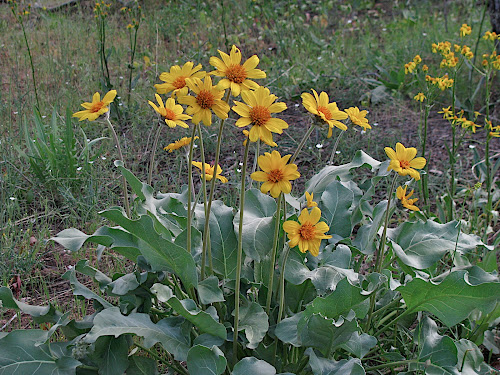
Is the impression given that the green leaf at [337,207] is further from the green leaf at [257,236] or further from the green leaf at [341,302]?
the green leaf at [341,302]

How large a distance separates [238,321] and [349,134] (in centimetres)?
232

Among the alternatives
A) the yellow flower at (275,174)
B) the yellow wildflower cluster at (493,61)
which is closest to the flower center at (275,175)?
the yellow flower at (275,174)

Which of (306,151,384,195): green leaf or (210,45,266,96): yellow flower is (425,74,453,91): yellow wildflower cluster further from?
(210,45,266,96): yellow flower

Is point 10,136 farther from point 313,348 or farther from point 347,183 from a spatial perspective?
point 313,348

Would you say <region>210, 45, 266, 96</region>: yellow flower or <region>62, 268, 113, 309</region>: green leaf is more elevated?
<region>210, 45, 266, 96</region>: yellow flower

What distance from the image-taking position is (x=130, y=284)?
150 centimetres

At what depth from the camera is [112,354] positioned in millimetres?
1437

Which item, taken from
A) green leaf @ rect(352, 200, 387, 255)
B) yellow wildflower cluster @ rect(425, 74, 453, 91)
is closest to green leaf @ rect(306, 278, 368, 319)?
green leaf @ rect(352, 200, 387, 255)

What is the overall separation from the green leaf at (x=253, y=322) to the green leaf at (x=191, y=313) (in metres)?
0.07

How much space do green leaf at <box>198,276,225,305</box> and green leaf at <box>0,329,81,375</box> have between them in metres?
0.37

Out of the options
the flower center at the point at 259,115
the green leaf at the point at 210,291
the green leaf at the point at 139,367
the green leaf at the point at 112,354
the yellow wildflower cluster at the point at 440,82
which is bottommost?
the green leaf at the point at 139,367

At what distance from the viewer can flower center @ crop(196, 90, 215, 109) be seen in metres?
1.23

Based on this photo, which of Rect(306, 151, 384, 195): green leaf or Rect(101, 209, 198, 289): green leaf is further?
Rect(306, 151, 384, 195): green leaf

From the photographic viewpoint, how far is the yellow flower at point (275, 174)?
1.22 m
